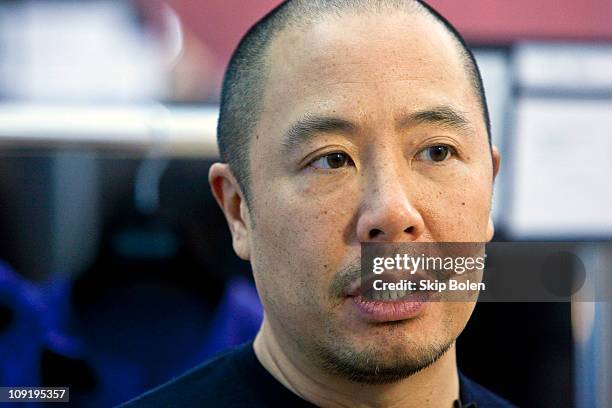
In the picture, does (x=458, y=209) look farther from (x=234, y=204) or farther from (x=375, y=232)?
(x=234, y=204)

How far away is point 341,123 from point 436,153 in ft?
0.34

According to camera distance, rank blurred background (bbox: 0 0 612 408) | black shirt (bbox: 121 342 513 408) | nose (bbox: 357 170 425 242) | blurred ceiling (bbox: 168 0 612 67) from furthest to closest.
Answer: blurred ceiling (bbox: 168 0 612 67)
blurred background (bbox: 0 0 612 408)
black shirt (bbox: 121 342 513 408)
nose (bbox: 357 170 425 242)

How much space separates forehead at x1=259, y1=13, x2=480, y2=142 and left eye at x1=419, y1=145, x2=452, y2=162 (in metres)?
0.04

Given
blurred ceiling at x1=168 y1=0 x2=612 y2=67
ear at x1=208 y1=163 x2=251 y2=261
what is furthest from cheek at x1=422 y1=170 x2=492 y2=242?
blurred ceiling at x1=168 y1=0 x2=612 y2=67

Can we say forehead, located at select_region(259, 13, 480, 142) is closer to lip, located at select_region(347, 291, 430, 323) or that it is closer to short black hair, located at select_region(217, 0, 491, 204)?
short black hair, located at select_region(217, 0, 491, 204)

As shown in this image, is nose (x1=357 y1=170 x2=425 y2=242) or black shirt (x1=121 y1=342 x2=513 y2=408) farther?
black shirt (x1=121 y1=342 x2=513 y2=408)

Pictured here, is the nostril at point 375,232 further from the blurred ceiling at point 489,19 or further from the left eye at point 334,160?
the blurred ceiling at point 489,19

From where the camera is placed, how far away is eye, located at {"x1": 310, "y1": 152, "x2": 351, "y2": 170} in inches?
31.6

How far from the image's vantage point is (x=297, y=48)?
0.84 meters

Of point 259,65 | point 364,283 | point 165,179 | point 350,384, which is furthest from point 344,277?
point 165,179

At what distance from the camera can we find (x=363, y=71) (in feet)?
2.66

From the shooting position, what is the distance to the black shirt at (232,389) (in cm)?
88

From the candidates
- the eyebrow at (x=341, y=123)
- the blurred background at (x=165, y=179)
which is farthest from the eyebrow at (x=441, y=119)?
the blurred background at (x=165, y=179)

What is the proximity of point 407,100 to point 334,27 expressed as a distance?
0.11 meters
